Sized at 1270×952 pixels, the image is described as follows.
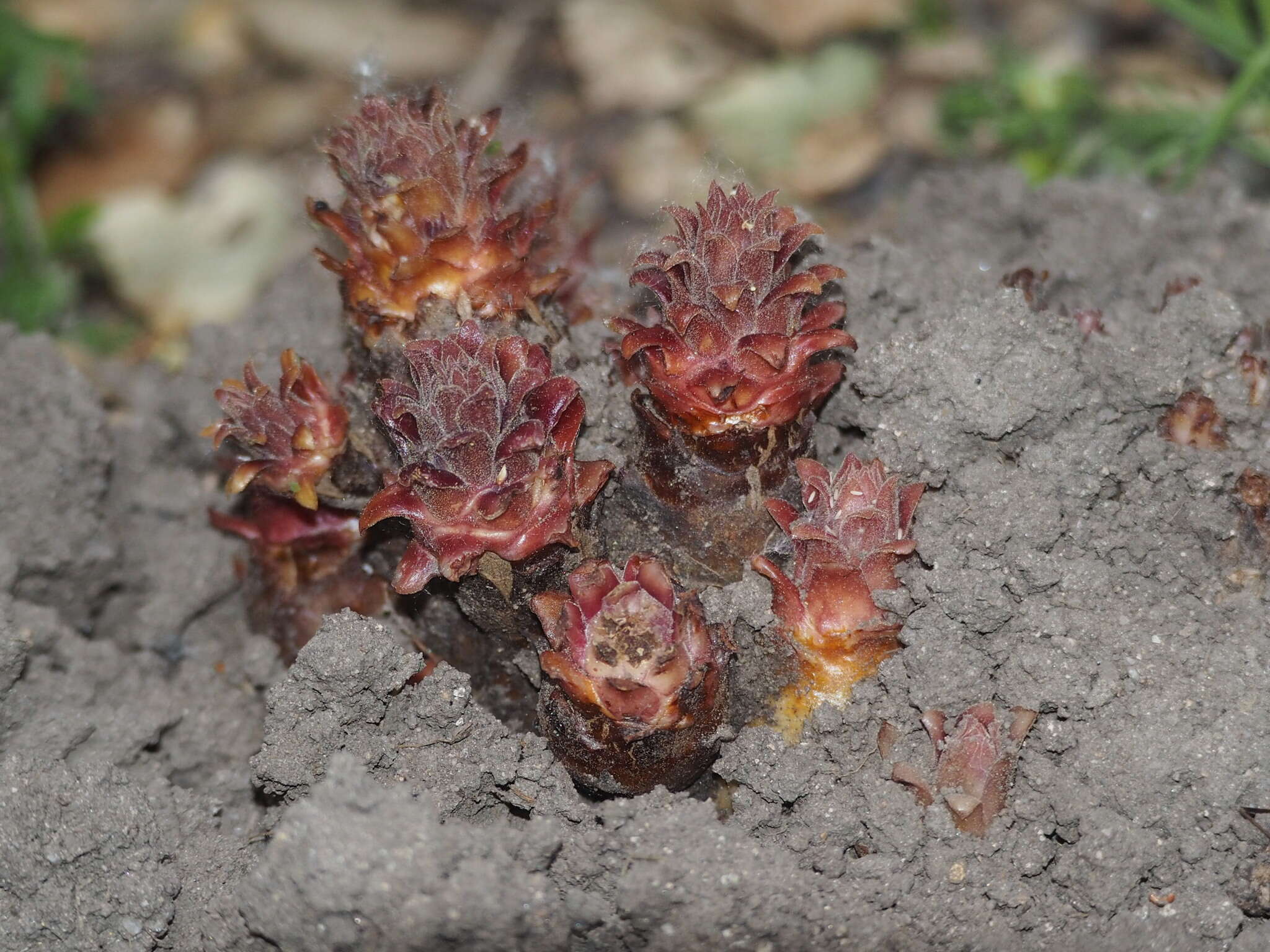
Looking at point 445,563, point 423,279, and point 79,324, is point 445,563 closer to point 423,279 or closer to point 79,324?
point 423,279

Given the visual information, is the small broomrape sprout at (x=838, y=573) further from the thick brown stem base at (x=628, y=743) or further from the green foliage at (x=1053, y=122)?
the green foliage at (x=1053, y=122)

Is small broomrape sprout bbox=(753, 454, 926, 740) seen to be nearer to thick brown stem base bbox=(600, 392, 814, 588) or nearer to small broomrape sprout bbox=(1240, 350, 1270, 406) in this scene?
thick brown stem base bbox=(600, 392, 814, 588)

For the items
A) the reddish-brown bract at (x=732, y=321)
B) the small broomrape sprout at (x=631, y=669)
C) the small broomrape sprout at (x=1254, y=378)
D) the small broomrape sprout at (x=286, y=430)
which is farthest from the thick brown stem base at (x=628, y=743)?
the small broomrape sprout at (x=1254, y=378)

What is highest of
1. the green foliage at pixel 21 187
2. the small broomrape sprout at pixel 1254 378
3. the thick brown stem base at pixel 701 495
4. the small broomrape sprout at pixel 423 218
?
the small broomrape sprout at pixel 1254 378

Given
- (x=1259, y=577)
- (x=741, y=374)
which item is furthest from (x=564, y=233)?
(x=1259, y=577)

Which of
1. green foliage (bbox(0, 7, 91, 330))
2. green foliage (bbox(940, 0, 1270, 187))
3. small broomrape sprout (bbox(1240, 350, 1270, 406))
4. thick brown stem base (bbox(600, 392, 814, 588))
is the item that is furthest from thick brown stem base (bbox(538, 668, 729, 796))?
green foliage (bbox(0, 7, 91, 330))

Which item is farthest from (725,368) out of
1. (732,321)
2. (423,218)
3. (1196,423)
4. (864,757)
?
(1196,423)
